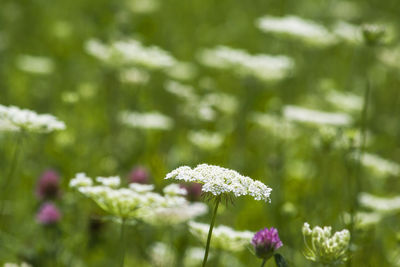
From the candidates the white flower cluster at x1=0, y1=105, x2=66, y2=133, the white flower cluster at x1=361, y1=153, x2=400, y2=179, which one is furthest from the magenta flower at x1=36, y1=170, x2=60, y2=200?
the white flower cluster at x1=361, y1=153, x2=400, y2=179

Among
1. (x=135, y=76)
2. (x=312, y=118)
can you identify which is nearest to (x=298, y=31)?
(x=312, y=118)

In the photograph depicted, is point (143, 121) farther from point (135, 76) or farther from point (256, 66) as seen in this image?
point (256, 66)

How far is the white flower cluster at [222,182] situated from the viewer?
5.47 ft

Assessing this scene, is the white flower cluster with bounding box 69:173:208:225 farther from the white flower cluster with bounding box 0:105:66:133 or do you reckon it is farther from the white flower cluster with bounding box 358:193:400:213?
the white flower cluster with bounding box 358:193:400:213

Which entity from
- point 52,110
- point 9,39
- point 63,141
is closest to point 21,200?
point 63,141

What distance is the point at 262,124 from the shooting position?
5.05 m

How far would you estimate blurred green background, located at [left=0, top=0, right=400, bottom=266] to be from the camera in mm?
3316

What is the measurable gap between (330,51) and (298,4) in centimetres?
100

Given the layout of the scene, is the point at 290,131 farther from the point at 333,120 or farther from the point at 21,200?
the point at 21,200

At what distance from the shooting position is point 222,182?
5.52 ft

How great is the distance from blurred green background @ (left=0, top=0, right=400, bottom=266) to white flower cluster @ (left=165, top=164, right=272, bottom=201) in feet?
2.52

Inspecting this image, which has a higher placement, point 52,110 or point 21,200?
point 52,110

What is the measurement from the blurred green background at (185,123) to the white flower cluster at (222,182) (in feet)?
2.52

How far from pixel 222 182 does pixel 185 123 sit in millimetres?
4200
